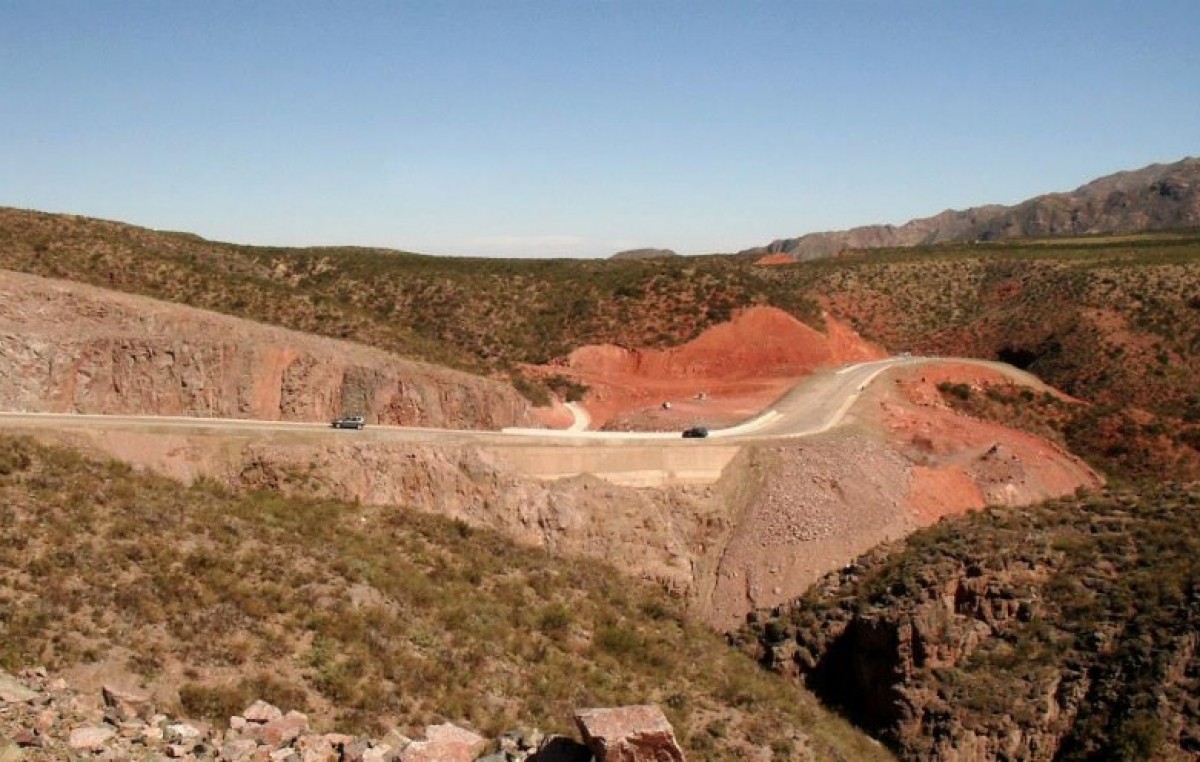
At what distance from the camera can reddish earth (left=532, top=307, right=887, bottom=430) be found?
57531mm

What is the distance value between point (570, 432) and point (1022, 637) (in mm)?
19722

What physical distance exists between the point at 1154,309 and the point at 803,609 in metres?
53.4

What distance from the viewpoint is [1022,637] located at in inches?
1137

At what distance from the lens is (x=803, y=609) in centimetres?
3316

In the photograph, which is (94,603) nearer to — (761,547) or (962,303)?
(761,547)

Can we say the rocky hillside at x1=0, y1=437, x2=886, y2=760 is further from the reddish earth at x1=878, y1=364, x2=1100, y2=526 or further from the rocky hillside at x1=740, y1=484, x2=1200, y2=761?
the reddish earth at x1=878, y1=364, x2=1100, y2=526

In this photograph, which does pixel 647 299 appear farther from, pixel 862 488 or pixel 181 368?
pixel 181 368

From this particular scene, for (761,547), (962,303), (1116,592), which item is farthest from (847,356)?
(1116,592)

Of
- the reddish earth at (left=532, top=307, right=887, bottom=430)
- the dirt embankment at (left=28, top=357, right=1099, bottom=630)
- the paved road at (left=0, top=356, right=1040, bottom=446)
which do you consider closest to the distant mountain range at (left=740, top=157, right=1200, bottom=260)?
the reddish earth at (left=532, top=307, right=887, bottom=430)

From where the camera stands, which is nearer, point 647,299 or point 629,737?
point 629,737

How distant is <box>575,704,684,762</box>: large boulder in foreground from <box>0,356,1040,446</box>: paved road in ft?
67.3

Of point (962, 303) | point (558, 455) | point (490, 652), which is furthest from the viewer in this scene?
point (962, 303)

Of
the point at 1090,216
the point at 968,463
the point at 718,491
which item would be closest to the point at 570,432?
the point at 718,491

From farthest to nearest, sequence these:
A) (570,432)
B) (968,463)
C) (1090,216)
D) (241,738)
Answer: (1090,216), (968,463), (570,432), (241,738)
